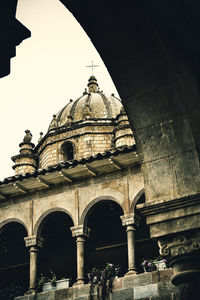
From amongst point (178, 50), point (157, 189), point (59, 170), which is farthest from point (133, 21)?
point (59, 170)

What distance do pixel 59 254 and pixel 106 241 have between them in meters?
1.89

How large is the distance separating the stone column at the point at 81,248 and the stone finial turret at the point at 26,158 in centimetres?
1201

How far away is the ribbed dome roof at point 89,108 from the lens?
93.0 feet

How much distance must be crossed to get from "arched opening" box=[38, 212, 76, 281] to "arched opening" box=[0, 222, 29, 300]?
73 cm

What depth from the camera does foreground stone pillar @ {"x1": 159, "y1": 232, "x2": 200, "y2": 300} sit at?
14.0 ft

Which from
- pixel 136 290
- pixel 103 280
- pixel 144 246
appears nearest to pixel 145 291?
pixel 136 290

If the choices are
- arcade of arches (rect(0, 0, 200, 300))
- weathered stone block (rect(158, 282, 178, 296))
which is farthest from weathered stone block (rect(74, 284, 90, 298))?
arcade of arches (rect(0, 0, 200, 300))

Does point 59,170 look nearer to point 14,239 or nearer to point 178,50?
point 14,239

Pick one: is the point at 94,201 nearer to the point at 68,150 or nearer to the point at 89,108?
the point at 68,150

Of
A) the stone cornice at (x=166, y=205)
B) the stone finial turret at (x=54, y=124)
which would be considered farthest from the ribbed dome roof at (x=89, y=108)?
the stone cornice at (x=166, y=205)

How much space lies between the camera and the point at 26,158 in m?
27.8

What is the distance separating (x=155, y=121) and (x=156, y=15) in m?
1.01

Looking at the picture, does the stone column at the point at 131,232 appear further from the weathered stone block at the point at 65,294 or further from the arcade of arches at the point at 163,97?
the arcade of arches at the point at 163,97

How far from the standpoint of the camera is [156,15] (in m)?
4.71
